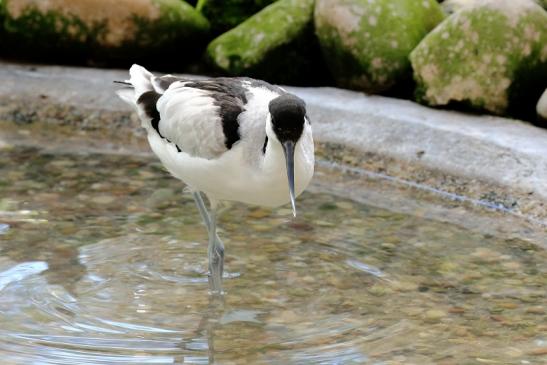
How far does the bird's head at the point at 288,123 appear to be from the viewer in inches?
161

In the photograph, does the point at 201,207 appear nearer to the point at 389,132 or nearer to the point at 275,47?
the point at 389,132

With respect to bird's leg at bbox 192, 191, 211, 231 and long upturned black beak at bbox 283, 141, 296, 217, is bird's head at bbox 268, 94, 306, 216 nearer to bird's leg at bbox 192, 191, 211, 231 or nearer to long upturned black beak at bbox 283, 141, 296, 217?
long upturned black beak at bbox 283, 141, 296, 217

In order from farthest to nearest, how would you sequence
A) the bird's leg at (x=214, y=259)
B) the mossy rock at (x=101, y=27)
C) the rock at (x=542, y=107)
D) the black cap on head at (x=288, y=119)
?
the mossy rock at (x=101, y=27) < the rock at (x=542, y=107) < the bird's leg at (x=214, y=259) < the black cap on head at (x=288, y=119)

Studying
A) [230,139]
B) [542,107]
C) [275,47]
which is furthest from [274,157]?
[275,47]

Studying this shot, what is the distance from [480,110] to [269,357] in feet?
11.6

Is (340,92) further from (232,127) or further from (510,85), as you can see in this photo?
(232,127)

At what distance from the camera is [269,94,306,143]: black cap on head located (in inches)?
161

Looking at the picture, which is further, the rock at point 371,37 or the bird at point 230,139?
the rock at point 371,37

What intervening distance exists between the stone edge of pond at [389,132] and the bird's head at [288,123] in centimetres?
243

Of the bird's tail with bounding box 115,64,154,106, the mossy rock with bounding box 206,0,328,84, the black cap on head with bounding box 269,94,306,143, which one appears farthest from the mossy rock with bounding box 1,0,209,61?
the black cap on head with bounding box 269,94,306,143

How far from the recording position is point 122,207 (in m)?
6.20

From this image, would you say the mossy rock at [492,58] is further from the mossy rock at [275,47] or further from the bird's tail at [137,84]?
the bird's tail at [137,84]

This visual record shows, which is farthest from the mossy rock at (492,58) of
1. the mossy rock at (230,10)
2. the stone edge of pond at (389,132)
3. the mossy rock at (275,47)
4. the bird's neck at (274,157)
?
the bird's neck at (274,157)

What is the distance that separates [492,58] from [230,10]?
2.72 meters
